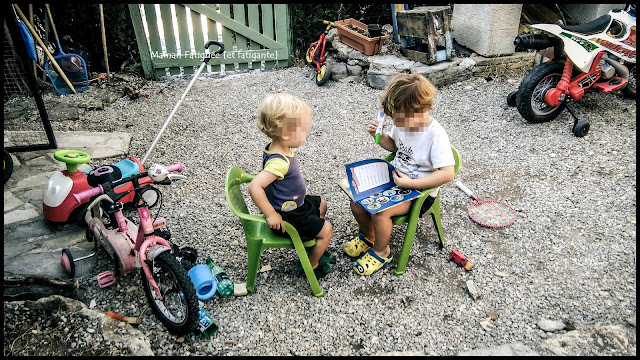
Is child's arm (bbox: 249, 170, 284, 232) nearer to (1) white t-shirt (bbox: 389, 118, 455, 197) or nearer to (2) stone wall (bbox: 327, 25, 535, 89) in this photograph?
(1) white t-shirt (bbox: 389, 118, 455, 197)

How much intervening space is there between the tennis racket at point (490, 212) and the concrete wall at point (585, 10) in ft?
11.9

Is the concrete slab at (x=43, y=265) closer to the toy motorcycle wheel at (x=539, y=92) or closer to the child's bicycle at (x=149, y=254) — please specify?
the child's bicycle at (x=149, y=254)

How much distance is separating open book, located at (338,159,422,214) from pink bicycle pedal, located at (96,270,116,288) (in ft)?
4.85

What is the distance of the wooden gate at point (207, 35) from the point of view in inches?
224

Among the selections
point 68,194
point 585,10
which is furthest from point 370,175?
point 585,10

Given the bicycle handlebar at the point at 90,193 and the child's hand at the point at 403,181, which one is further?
the child's hand at the point at 403,181

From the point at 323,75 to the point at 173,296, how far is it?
386cm

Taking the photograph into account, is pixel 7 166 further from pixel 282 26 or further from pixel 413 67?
pixel 413 67

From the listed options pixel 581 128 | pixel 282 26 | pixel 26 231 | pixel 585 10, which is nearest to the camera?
pixel 26 231

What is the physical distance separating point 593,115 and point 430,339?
3.46 m

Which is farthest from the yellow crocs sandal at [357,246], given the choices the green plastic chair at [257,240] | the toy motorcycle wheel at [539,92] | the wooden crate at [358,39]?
the wooden crate at [358,39]

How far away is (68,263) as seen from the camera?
249 centimetres

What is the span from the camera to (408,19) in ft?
17.4

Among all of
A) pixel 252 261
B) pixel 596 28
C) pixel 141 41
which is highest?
pixel 596 28
